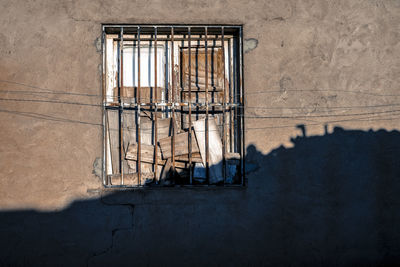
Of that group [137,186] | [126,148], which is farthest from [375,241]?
[126,148]

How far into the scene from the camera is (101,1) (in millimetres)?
3891

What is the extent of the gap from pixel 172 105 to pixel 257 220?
166 cm

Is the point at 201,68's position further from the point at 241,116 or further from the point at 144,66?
the point at 241,116

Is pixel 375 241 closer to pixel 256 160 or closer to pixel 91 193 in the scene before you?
pixel 256 160

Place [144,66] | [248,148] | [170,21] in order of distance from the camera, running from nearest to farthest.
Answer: [248,148] → [170,21] → [144,66]

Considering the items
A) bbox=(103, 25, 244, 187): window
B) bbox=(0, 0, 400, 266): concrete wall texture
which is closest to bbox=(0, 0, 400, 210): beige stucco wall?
bbox=(0, 0, 400, 266): concrete wall texture

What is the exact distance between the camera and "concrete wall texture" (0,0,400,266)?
3.65 m

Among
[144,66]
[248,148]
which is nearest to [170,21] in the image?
[144,66]

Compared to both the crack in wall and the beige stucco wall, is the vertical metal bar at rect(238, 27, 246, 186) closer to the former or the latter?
the beige stucco wall

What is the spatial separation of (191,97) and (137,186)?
51.6 inches

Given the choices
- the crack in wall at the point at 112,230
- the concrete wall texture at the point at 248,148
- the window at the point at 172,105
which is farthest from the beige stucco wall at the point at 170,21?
the crack in wall at the point at 112,230

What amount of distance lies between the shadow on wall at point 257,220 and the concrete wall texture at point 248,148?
1 cm

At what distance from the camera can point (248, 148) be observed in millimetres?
3783

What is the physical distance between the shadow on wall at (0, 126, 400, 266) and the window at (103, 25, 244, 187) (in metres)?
0.30
